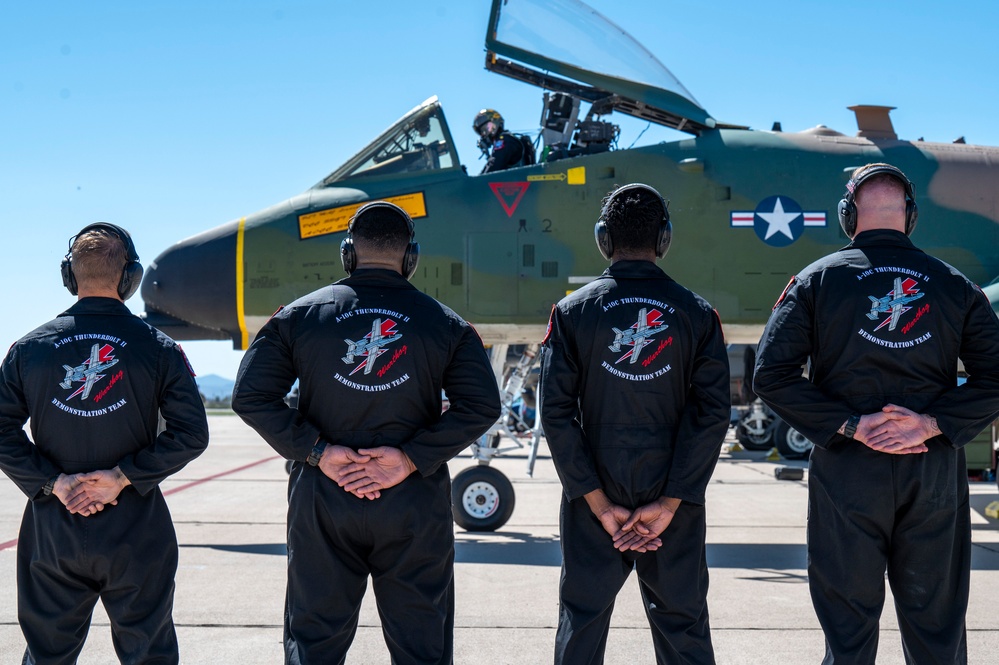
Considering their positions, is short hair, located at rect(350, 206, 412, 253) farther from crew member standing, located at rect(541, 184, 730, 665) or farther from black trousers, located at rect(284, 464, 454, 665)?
black trousers, located at rect(284, 464, 454, 665)

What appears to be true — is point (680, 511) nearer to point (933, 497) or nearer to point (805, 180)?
point (933, 497)

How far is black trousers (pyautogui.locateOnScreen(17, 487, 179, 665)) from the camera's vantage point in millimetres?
A: 3438

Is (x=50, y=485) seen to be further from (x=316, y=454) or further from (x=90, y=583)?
(x=316, y=454)

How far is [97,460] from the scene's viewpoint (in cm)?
356

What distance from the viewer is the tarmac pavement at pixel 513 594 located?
4.67 meters

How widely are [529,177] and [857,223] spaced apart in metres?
4.58

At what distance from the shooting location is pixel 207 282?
26.1ft

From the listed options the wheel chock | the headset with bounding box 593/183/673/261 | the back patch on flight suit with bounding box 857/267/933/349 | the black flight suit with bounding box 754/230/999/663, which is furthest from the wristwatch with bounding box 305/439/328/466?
the wheel chock

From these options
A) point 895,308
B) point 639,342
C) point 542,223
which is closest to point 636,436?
point 639,342

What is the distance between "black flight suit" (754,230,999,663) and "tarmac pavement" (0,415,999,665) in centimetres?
116

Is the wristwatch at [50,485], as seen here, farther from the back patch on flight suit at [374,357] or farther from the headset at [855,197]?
the headset at [855,197]

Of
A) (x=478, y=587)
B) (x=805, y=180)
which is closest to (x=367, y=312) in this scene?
(x=478, y=587)

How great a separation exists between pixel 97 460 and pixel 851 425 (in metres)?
2.83

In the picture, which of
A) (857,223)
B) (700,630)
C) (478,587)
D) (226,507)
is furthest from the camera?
(226,507)
